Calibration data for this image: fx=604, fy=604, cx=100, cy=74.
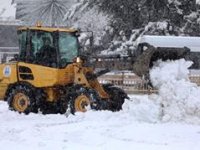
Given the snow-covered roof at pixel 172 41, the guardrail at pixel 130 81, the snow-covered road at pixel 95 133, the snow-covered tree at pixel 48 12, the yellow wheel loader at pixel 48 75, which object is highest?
the snow-covered tree at pixel 48 12

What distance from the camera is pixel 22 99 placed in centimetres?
1542

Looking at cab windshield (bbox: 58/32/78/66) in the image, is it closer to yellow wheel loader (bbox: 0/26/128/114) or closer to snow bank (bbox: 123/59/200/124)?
yellow wheel loader (bbox: 0/26/128/114)

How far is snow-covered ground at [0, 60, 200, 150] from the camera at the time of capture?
1052 cm

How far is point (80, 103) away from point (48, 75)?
3.76 feet

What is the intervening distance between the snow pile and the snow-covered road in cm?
49

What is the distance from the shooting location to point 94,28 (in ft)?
135

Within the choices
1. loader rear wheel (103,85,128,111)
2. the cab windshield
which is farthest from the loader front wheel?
loader rear wheel (103,85,128,111)

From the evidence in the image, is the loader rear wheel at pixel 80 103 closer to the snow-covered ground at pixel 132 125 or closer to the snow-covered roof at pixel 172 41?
the snow-covered ground at pixel 132 125

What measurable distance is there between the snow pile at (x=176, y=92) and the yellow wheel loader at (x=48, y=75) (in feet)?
5.49

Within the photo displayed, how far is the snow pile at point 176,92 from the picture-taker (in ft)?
43.4

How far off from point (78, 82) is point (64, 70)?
0.48 metres

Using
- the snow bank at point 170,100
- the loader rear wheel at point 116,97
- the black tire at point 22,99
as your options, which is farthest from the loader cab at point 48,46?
the snow bank at point 170,100

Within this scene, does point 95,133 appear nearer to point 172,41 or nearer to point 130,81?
point 130,81

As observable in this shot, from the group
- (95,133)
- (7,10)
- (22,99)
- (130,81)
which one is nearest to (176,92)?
(95,133)
